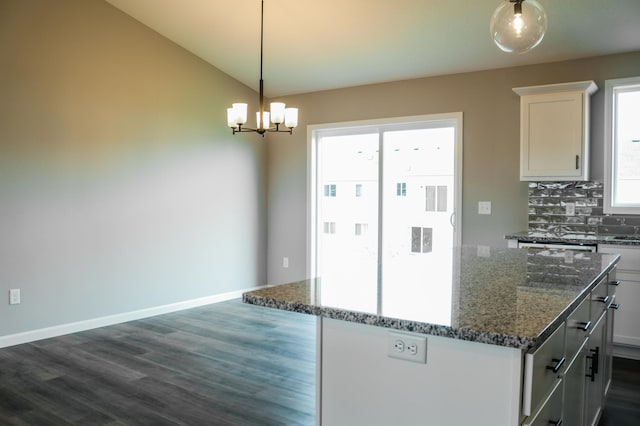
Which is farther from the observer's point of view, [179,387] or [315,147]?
[315,147]

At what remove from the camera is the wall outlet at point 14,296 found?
12.7 feet

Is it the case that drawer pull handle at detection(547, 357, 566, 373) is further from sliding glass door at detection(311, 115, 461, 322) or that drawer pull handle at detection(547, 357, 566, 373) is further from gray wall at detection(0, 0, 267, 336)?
gray wall at detection(0, 0, 267, 336)

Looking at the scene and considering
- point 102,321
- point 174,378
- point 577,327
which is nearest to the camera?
point 577,327

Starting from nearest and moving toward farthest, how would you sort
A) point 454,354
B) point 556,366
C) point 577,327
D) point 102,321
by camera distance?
point 454,354, point 556,366, point 577,327, point 102,321

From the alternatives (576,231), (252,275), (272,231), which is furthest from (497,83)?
(252,275)

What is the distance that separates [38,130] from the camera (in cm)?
401

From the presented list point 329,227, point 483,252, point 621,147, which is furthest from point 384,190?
point 483,252

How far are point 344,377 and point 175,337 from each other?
10.1ft

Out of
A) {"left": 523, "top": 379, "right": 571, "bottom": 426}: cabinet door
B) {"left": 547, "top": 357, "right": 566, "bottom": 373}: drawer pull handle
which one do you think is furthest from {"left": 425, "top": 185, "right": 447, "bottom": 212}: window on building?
{"left": 547, "top": 357, "right": 566, "bottom": 373}: drawer pull handle

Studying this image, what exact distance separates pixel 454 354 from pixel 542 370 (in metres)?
0.27

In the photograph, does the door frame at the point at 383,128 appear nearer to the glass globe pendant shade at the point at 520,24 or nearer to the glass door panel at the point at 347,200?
the glass door panel at the point at 347,200

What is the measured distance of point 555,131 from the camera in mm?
4059

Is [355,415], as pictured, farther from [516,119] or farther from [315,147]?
[315,147]

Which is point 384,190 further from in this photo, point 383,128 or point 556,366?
point 556,366
